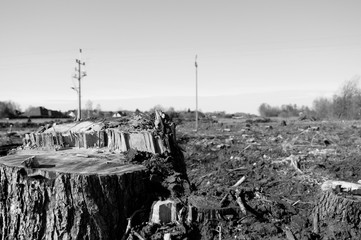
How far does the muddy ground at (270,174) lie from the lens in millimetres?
4625

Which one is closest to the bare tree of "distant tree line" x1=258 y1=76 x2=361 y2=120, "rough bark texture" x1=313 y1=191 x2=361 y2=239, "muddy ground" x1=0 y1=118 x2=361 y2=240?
"distant tree line" x1=258 y1=76 x2=361 y2=120

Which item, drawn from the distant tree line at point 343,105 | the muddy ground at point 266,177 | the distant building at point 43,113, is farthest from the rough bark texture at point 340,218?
the distant building at point 43,113

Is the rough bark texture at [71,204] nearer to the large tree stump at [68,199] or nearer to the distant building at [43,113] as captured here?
the large tree stump at [68,199]

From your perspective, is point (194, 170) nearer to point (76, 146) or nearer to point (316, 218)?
point (76, 146)

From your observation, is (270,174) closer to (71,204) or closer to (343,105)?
(71,204)

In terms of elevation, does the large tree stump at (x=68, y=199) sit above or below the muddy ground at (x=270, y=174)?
above

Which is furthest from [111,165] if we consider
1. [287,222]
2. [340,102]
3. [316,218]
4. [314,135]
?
[340,102]

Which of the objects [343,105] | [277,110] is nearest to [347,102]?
[343,105]

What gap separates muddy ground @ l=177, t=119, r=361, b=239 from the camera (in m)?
4.62

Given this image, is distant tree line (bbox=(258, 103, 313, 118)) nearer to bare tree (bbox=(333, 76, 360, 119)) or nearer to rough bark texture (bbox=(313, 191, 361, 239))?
bare tree (bbox=(333, 76, 360, 119))

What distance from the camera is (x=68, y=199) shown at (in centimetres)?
461

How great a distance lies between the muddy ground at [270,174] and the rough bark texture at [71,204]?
3.40 ft

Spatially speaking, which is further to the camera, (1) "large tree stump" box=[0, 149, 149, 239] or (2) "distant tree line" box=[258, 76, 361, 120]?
(2) "distant tree line" box=[258, 76, 361, 120]

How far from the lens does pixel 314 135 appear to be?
17047mm
